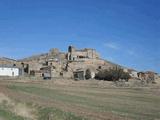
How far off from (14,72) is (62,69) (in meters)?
17.3

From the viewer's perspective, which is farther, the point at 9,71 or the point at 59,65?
the point at 59,65

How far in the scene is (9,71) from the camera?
107 meters

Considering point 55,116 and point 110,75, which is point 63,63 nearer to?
point 110,75

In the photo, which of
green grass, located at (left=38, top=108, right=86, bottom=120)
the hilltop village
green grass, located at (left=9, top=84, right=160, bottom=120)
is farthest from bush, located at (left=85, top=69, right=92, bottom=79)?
green grass, located at (left=38, top=108, right=86, bottom=120)

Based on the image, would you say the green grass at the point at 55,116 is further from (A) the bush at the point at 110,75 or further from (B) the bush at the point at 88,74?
(B) the bush at the point at 88,74

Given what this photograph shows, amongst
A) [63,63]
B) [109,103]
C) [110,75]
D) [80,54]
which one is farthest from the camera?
[80,54]

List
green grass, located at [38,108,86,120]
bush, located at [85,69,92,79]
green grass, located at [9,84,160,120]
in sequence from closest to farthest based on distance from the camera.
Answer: green grass, located at [38,108,86,120] < green grass, located at [9,84,160,120] < bush, located at [85,69,92,79]

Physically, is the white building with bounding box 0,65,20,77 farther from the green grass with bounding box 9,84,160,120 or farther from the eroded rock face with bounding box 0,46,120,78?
the green grass with bounding box 9,84,160,120

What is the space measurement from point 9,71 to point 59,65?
1979 centimetres

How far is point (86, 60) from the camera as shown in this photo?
132 m

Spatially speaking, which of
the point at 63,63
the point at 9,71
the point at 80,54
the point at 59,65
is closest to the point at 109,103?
the point at 9,71

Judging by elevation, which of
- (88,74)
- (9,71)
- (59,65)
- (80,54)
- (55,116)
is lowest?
(55,116)

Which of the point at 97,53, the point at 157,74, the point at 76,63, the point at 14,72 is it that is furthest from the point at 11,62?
the point at 157,74

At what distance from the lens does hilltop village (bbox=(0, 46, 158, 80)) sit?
108812mm
